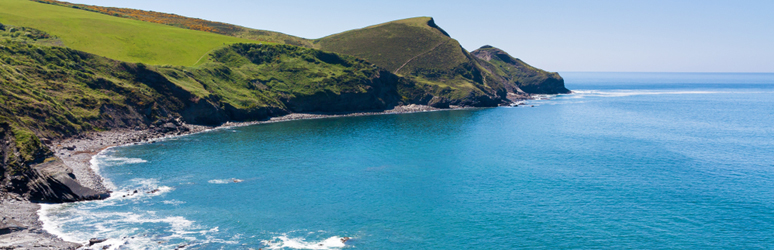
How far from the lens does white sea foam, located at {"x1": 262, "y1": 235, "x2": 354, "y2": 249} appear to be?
48.2m

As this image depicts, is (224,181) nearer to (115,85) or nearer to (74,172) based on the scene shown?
(74,172)

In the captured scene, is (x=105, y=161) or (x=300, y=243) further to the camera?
(x=105, y=161)

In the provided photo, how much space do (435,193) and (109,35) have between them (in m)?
161

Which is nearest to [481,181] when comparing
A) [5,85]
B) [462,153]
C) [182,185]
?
[462,153]

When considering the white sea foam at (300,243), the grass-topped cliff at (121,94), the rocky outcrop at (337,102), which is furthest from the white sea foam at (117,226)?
the rocky outcrop at (337,102)

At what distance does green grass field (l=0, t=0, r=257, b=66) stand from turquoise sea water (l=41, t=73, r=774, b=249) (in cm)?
6749

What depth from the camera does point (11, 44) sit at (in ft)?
395

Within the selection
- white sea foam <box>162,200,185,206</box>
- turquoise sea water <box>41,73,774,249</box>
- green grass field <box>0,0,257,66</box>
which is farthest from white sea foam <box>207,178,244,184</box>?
green grass field <box>0,0,257,66</box>

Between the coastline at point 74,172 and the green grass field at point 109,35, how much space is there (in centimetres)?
4940

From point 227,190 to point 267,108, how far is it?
9257 centimetres

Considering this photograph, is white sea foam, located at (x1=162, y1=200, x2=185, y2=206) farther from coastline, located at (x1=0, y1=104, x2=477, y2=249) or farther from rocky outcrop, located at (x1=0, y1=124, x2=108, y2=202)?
coastline, located at (x1=0, y1=104, x2=477, y2=249)

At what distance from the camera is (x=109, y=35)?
170 m

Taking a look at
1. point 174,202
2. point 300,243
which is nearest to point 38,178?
point 174,202

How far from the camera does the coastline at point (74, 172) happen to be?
46.6 m
